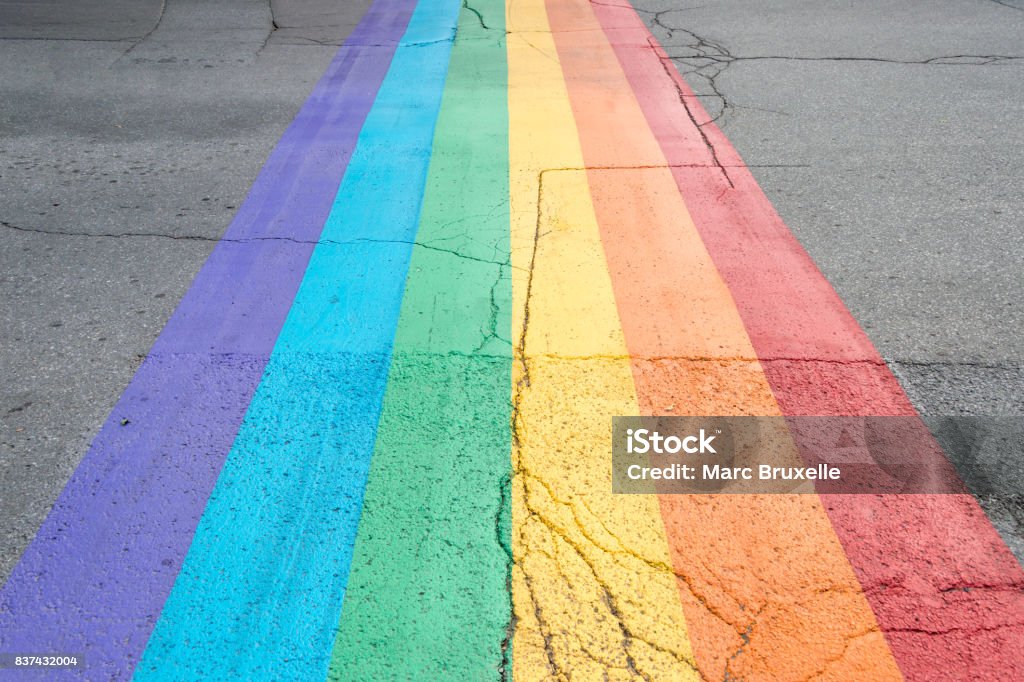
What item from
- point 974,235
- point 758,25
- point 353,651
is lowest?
point 353,651

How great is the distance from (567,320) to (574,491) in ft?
4.55

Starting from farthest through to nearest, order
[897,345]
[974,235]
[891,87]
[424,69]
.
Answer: [424,69] < [891,87] < [974,235] < [897,345]

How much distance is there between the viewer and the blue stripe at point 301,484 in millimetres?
2793

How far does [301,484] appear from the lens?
11.3 ft

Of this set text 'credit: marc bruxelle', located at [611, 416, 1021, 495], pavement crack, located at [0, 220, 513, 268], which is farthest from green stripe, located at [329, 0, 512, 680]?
text 'credit: marc bruxelle', located at [611, 416, 1021, 495]

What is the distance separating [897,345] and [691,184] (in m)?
2.35

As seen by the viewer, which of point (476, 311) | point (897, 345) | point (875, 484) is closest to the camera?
point (875, 484)

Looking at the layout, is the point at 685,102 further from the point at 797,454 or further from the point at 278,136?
the point at 797,454

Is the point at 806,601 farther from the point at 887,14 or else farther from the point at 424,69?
the point at 887,14

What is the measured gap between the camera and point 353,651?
2764 millimetres

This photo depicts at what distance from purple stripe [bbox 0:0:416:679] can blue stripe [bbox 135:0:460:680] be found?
101 millimetres

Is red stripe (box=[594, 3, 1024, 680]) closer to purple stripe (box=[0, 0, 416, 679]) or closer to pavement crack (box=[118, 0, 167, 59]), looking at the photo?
purple stripe (box=[0, 0, 416, 679])

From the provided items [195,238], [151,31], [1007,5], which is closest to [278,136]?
[195,238]

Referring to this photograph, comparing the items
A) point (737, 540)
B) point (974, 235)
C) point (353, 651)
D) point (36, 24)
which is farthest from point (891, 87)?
point (36, 24)
